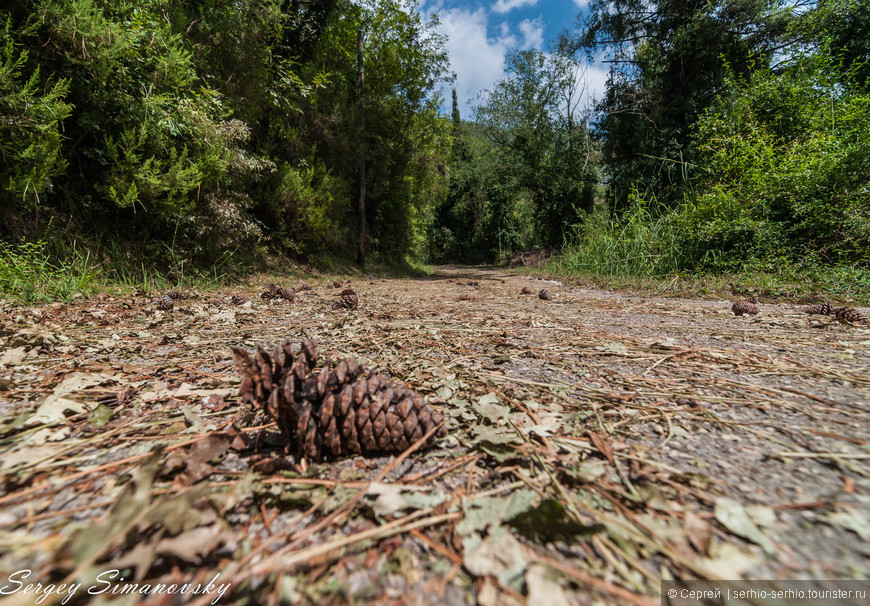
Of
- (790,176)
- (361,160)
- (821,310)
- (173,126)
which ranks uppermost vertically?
(361,160)

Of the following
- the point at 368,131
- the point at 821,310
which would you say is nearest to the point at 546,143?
the point at 368,131

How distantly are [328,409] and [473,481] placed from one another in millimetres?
415

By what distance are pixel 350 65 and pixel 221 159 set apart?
8537 millimetres

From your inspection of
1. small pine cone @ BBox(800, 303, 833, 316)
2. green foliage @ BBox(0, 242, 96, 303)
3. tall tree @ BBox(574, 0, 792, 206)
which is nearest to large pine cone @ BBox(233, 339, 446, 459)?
green foliage @ BBox(0, 242, 96, 303)

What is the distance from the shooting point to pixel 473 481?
784 millimetres

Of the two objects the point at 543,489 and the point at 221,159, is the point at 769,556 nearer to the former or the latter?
the point at 543,489

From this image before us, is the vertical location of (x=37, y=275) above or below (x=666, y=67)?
below

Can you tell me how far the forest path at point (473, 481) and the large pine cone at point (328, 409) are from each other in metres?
0.06

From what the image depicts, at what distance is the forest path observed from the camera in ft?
1.76

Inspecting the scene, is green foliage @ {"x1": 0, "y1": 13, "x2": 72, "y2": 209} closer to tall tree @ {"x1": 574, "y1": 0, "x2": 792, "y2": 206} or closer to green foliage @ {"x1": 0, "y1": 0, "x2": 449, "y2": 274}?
green foliage @ {"x1": 0, "y1": 0, "x2": 449, "y2": 274}

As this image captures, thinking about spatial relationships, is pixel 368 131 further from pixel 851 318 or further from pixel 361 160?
pixel 851 318

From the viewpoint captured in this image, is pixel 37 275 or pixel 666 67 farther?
pixel 666 67

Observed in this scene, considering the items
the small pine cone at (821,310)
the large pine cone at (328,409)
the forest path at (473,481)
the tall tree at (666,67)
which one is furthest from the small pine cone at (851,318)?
the tall tree at (666,67)

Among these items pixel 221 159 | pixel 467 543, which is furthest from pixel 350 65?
pixel 467 543
